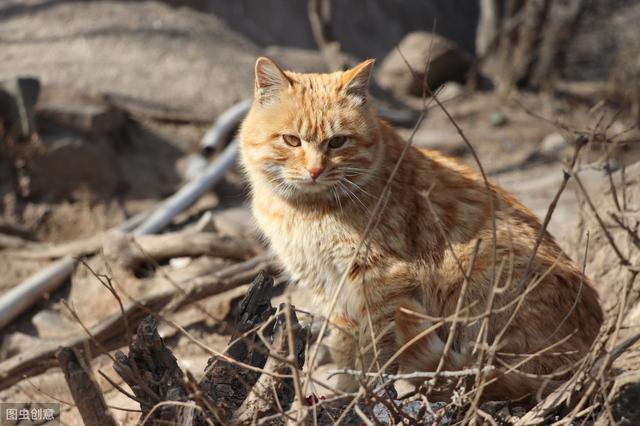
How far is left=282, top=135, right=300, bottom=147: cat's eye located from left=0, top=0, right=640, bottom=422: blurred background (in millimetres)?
1748

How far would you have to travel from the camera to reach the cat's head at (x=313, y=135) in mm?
3453

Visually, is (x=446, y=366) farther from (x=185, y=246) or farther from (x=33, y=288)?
(x=33, y=288)

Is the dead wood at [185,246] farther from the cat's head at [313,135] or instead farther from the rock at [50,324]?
the cat's head at [313,135]

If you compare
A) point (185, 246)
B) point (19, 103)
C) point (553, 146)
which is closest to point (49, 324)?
point (185, 246)

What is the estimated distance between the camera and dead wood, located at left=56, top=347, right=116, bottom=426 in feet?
8.44

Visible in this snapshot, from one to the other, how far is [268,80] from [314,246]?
86 centimetres

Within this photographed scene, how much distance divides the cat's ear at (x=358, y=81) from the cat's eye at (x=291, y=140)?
35 cm

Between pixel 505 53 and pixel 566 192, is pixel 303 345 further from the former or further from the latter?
pixel 505 53

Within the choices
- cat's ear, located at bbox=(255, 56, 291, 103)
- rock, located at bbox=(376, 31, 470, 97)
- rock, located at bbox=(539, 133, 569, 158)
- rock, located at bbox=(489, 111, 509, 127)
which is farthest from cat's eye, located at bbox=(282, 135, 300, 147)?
rock, located at bbox=(376, 31, 470, 97)

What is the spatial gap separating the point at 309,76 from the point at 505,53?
24.5 ft

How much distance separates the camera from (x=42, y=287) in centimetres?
543

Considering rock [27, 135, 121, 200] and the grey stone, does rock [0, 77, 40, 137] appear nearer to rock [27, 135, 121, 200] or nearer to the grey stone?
rock [27, 135, 121, 200]

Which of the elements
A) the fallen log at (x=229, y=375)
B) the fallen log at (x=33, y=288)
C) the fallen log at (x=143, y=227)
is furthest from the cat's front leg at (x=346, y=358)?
the fallen log at (x=143, y=227)

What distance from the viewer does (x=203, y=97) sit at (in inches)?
319
